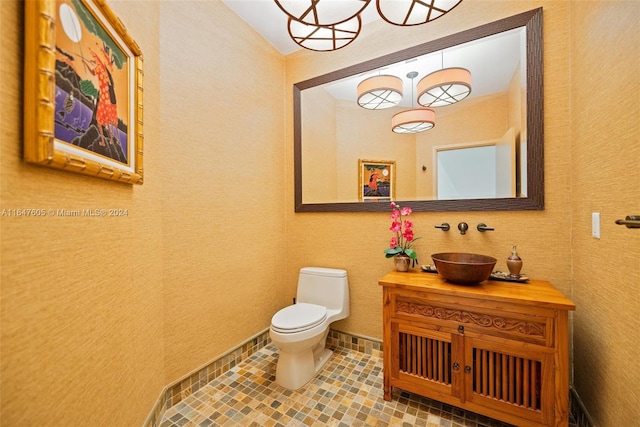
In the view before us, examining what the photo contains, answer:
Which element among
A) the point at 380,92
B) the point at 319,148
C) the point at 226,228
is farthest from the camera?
the point at 319,148

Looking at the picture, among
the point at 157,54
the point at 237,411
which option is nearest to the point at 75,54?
the point at 157,54

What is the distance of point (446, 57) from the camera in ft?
5.96

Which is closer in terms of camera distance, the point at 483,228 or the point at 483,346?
the point at 483,346

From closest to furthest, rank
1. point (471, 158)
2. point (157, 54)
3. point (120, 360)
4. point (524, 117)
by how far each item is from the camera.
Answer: point (120, 360) < point (157, 54) < point (524, 117) < point (471, 158)

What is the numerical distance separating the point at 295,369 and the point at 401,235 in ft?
3.96

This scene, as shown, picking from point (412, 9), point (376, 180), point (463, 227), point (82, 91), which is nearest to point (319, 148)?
point (376, 180)

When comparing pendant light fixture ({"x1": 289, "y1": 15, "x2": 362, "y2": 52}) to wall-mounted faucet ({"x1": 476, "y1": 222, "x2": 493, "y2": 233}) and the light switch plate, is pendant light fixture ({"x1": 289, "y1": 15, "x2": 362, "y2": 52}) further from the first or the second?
the light switch plate

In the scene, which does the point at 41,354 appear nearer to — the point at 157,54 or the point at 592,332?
the point at 157,54

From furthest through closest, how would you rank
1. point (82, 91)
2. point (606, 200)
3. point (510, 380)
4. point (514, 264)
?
1. point (514, 264)
2. point (510, 380)
3. point (606, 200)
4. point (82, 91)

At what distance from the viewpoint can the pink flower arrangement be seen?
181 cm

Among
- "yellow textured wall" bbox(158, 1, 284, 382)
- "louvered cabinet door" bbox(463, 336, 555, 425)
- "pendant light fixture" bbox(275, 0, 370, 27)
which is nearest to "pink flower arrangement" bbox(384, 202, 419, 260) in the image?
"louvered cabinet door" bbox(463, 336, 555, 425)

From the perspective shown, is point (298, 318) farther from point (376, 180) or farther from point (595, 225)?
point (595, 225)

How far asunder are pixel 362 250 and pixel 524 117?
1413 millimetres

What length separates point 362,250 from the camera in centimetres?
212
